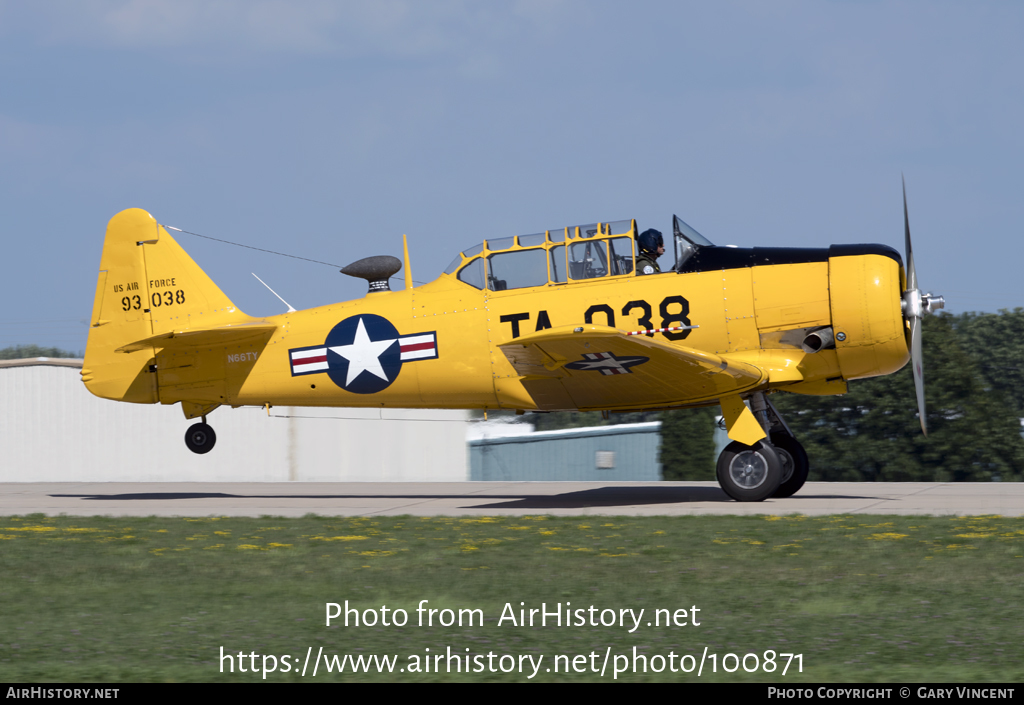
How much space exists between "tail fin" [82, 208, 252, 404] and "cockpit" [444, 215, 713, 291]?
3871mm

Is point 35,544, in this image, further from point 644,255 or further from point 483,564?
point 644,255

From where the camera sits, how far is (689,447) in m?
25.0

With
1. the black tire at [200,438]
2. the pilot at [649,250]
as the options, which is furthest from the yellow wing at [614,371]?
the black tire at [200,438]

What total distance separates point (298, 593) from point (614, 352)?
214 inches

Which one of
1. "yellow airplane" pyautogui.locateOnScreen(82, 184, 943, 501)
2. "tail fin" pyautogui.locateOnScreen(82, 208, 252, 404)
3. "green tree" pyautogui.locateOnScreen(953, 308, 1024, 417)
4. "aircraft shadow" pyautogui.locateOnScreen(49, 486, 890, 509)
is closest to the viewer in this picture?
"yellow airplane" pyautogui.locateOnScreen(82, 184, 943, 501)

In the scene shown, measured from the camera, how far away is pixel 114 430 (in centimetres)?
2420

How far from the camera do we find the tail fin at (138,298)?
573 inches

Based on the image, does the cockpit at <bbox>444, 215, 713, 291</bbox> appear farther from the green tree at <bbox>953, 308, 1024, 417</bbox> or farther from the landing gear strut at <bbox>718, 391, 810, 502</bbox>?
the green tree at <bbox>953, 308, 1024, 417</bbox>

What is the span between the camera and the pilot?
12430 millimetres

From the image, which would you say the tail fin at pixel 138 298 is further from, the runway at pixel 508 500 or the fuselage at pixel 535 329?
the runway at pixel 508 500

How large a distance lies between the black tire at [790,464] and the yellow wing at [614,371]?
128cm

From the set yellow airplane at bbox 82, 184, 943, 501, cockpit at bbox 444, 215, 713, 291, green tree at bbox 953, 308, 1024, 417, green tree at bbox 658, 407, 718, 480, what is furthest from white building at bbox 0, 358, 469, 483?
green tree at bbox 953, 308, 1024, 417

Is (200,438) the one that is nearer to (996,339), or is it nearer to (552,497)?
(552,497)
